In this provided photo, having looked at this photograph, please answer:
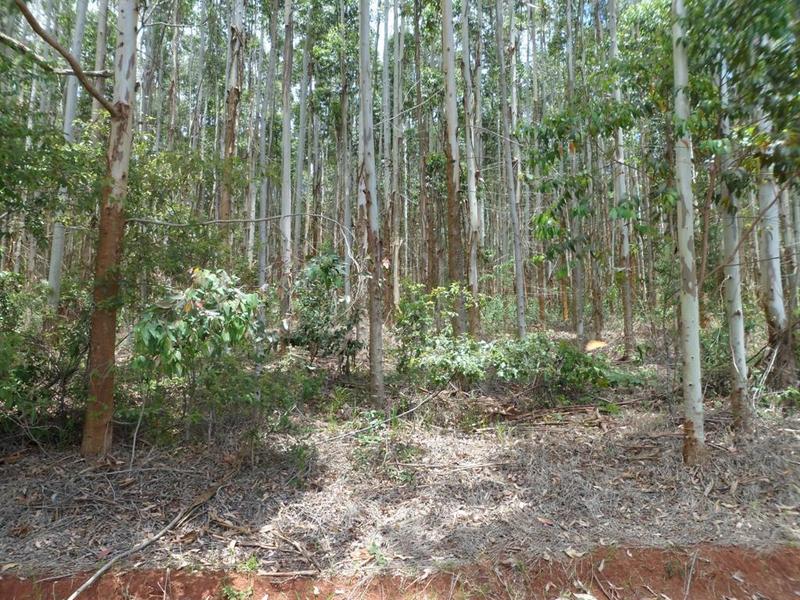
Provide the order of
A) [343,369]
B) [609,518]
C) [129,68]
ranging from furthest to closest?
[343,369] → [129,68] → [609,518]

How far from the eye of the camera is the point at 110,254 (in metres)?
4.98

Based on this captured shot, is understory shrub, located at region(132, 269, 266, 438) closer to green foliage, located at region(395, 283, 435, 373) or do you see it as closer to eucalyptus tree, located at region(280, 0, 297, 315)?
eucalyptus tree, located at region(280, 0, 297, 315)

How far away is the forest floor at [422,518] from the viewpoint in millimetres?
3971

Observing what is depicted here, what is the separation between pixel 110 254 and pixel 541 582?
470 centimetres

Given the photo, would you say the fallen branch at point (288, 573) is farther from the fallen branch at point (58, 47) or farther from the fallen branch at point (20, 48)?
the fallen branch at point (20, 48)

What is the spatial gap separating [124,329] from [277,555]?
3.47 m

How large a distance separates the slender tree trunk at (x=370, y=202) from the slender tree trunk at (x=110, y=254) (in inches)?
116

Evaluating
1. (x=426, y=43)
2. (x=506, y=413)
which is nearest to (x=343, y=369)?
(x=506, y=413)

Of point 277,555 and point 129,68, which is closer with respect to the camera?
point 277,555

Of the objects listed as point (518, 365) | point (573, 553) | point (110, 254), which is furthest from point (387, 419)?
point (110, 254)

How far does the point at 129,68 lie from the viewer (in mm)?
5094

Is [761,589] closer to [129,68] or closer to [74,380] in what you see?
[74,380]

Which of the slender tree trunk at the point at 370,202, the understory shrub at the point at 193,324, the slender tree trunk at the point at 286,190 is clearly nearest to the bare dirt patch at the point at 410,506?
the understory shrub at the point at 193,324

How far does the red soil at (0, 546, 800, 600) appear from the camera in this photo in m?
3.86
